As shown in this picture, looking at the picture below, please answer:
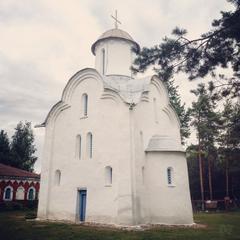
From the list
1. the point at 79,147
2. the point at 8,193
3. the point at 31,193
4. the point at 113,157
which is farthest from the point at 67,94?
the point at 31,193

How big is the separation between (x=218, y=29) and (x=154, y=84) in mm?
10066

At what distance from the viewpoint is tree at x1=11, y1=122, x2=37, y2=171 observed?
3746cm

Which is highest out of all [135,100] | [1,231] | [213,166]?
[135,100]

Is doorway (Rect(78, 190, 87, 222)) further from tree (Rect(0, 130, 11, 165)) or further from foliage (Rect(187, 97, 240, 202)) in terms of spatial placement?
tree (Rect(0, 130, 11, 165))

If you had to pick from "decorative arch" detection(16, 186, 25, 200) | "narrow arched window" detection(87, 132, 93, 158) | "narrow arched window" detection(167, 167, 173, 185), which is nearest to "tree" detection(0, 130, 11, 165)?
"decorative arch" detection(16, 186, 25, 200)

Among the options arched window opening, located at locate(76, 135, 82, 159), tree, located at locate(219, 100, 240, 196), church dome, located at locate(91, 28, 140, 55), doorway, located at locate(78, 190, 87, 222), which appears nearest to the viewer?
doorway, located at locate(78, 190, 87, 222)

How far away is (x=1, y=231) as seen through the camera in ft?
39.9

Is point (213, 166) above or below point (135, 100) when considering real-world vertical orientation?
below

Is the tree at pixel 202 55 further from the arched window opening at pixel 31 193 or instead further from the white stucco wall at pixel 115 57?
the arched window opening at pixel 31 193

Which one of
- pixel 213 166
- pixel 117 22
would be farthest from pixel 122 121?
pixel 213 166

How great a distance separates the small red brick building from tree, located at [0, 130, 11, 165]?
7.31m

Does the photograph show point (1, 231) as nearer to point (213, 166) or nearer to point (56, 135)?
point (56, 135)

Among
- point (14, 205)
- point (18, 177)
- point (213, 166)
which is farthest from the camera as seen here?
point (213, 166)

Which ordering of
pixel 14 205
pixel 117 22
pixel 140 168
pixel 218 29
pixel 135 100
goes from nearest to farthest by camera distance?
pixel 218 29 → pixel 140 168 → pixel 135 100 → pixel 117 22 → pixel 14 205
